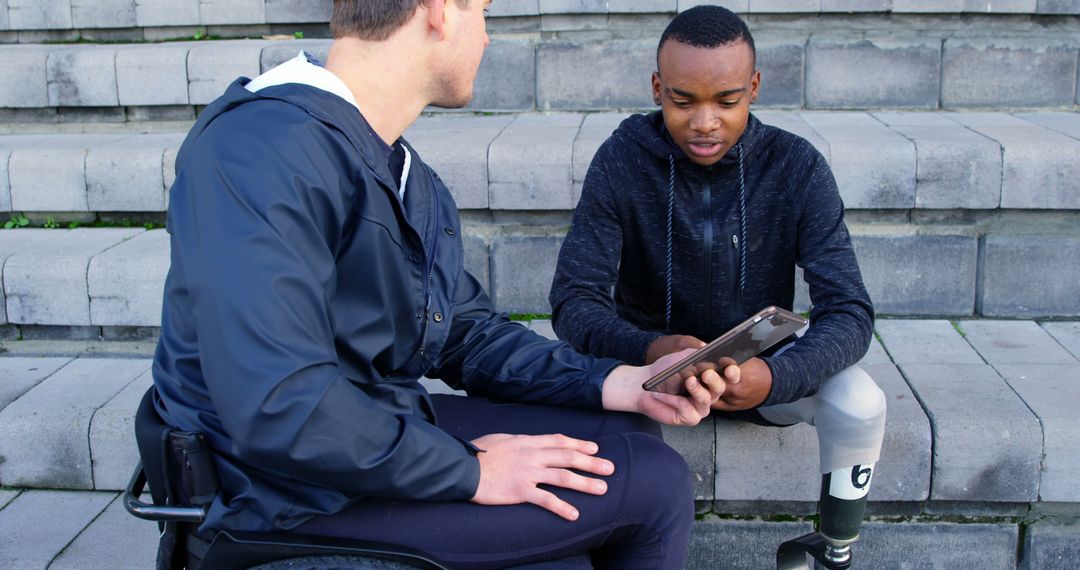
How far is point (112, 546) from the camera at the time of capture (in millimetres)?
2547

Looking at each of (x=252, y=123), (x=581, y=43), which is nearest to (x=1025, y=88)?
(x=581, y=43)

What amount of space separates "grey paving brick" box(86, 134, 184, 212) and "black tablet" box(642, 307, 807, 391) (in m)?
2.38

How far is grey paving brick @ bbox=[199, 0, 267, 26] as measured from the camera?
4512mm

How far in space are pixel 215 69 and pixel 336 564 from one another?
3.06 metres

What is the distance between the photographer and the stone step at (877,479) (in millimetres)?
2510

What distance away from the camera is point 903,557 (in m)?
2.58

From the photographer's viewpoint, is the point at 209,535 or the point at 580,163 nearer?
the point at 209,535

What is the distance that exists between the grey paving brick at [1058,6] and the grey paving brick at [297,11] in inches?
118

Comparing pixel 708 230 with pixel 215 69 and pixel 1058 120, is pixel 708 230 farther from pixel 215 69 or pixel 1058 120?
pixel 215 69

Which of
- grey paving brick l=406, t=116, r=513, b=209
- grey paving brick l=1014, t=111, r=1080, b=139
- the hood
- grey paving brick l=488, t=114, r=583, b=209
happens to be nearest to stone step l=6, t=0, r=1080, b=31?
grey paving brick l=406, t=116, r=513, b=209

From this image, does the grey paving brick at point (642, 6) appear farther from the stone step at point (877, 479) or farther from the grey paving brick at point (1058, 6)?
the stone step at point (877, 479)

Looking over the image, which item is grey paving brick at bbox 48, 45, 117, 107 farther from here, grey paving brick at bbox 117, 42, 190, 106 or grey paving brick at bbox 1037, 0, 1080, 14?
grey paving brick at bbox 1037, 0, 1080, 14

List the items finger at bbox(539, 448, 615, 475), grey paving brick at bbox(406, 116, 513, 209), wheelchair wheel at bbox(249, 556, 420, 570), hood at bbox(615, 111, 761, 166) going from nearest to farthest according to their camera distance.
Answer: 1. wheelchair wheel at bbox(249, 556, 420, 570)
2. finger at bbox(539, 448, 615, 475)
3. hood at bbox(615, 111, 761, 166)
4. grey paving brick at bbox(406, 116, 513, 209)

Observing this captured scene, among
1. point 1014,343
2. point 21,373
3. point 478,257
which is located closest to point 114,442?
point 21,373
